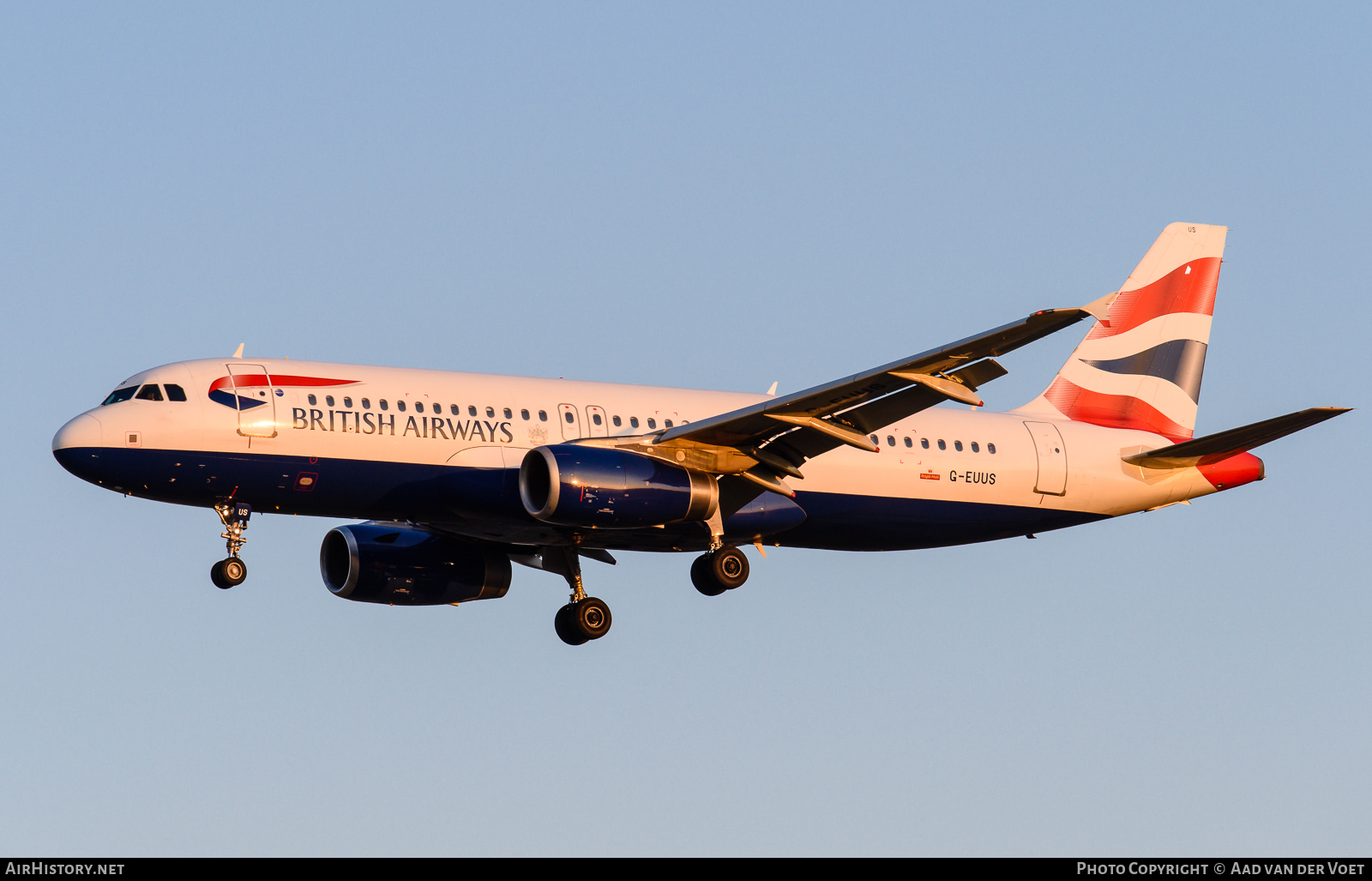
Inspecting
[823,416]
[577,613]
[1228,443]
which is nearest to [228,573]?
[577,613]

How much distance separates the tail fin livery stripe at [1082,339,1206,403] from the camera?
44.1m

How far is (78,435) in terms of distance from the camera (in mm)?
34188

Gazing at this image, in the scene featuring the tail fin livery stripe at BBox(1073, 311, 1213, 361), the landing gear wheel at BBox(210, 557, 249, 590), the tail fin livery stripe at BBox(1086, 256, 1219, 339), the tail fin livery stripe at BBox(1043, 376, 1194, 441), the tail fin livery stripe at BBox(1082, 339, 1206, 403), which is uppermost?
the tail fin livery stripe at BBox(1086, 256, 1219, 339)

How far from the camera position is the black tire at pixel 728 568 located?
3734 cm

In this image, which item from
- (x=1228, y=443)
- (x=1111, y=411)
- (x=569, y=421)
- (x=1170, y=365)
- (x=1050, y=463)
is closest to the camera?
(x=569, y=421)

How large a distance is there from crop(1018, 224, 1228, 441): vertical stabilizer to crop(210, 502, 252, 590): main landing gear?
60.7 ft

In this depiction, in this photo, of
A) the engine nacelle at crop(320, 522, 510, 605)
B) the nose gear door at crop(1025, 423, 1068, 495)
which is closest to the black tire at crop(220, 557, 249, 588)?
the engine nacelle at crop(320, 522, 510, 605)

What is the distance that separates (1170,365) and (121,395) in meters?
24.3

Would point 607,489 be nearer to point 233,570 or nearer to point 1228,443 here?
point 233,570

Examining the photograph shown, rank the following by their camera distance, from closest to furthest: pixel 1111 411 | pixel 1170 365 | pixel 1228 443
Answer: pixel 1228 443, pixel 1111 411, pixel 1170 365

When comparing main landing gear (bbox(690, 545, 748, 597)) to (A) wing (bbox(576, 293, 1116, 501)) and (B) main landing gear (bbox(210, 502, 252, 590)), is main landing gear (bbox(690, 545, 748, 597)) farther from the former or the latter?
(B) main landing gear (bbox(210, 502, 252, 590))

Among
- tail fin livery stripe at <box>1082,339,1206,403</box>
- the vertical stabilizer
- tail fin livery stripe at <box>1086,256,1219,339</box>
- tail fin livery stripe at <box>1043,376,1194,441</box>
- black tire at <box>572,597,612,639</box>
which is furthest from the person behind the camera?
tail fin livery stripe at <box>1086,256,1219,339</box>

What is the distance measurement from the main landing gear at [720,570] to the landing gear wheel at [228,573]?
9052mm

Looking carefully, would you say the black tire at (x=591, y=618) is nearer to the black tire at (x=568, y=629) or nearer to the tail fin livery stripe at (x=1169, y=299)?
the black tire at (x=568, y=629)
